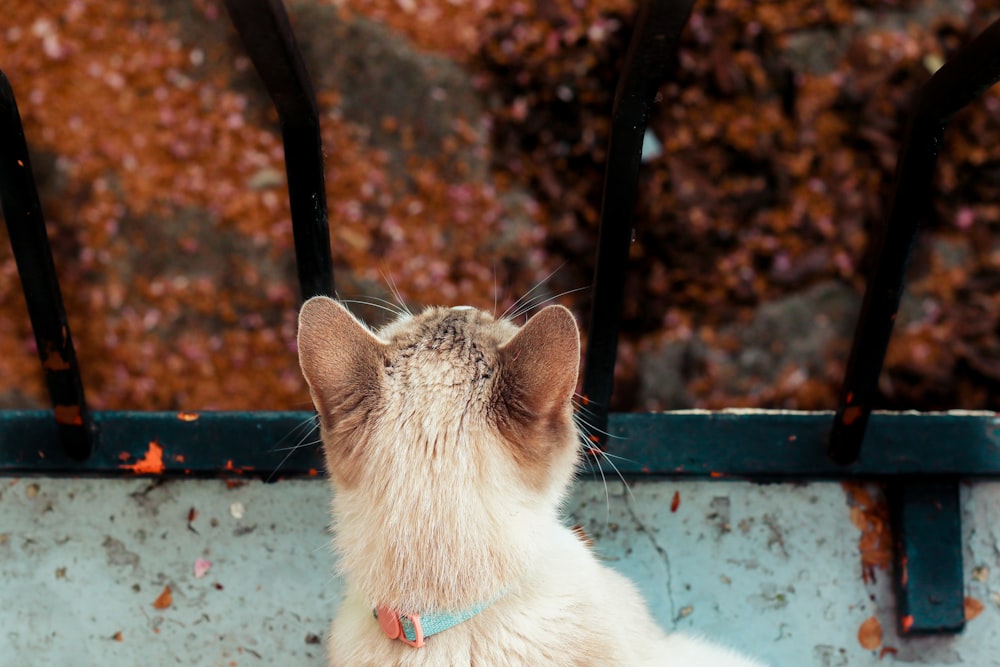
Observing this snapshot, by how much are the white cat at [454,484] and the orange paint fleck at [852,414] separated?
2.41 ft

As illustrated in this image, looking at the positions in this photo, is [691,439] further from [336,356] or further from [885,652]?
[336,356]

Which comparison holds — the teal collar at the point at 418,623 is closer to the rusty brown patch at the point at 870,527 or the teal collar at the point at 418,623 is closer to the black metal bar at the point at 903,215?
the black metal bar at the point at 903,215

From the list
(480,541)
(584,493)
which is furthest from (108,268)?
(480,541)

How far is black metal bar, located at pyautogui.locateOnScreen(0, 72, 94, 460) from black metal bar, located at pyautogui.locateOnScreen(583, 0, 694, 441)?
43.8 inches

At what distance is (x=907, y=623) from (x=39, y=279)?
83.5 inches

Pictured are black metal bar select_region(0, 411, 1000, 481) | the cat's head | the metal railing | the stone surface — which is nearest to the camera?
the cat's head

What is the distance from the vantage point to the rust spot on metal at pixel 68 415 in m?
1.85

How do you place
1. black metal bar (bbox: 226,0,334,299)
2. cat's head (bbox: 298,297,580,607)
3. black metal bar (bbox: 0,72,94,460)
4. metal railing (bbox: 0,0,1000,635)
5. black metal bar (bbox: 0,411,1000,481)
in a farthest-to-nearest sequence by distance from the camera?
black metal bar (bbox: 0,411,1000,481) → metal railing (bbox: 0,0,1000,635) → black metal bar (bbox: 0,72,94,460) → cat's head (bbox: 298,297,580,607) → black metal bar (bbox: 226,0,334,299)

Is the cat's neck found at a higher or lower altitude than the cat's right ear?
lower

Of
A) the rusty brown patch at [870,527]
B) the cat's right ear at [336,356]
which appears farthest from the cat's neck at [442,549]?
the rusty brown patch at [870,527]

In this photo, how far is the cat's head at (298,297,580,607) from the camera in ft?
4.63

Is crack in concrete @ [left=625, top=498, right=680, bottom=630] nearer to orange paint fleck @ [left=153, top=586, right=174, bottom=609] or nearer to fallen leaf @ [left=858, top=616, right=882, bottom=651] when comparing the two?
fallen leaf @ [left=858, top=616, right=882, bottom=651]

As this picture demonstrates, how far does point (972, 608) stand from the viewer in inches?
78.7

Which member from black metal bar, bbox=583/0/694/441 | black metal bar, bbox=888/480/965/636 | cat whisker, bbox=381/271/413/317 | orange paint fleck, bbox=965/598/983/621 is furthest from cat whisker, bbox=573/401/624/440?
orange paint fleck, bbox=965/598/983/621
